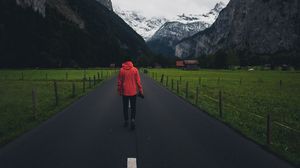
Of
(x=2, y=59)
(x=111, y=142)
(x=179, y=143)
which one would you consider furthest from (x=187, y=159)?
Result: (x=2, y=59)

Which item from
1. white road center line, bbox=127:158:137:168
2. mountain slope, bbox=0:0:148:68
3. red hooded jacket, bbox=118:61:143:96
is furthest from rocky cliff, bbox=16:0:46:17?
white road center line, bbox=127:158:137:168

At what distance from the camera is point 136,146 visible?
26.5 ft

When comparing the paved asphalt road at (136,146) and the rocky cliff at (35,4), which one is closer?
the paved asphalt road at (136,146)

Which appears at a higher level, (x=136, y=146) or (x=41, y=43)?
(x=41, y=43)

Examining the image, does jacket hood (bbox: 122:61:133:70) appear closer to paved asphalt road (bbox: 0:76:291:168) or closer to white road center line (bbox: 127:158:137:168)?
paved asphalt road (bbox: 0:76:291:168)

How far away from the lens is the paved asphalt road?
22.1 feet

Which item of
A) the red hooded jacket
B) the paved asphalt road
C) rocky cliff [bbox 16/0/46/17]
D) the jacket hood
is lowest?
the paved asphalt road

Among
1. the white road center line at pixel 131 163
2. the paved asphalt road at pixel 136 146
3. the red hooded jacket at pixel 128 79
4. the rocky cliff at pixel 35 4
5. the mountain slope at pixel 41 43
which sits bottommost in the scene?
the paved asphalt road at pixel 136 146

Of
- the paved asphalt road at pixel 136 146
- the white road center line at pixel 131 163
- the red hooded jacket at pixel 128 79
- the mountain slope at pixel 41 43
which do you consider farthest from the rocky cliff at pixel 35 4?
the white road center line at pixel 131 163

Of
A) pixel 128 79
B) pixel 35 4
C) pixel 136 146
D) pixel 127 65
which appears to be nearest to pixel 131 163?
pixel 136 146

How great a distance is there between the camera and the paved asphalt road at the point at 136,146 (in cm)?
674

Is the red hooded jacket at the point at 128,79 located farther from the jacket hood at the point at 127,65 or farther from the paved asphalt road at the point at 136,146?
the paved asphalt road at the point at 136,146

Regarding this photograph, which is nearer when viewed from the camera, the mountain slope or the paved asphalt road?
the paved asphalt road

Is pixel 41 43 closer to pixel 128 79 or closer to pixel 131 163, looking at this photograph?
pixel 128 79
